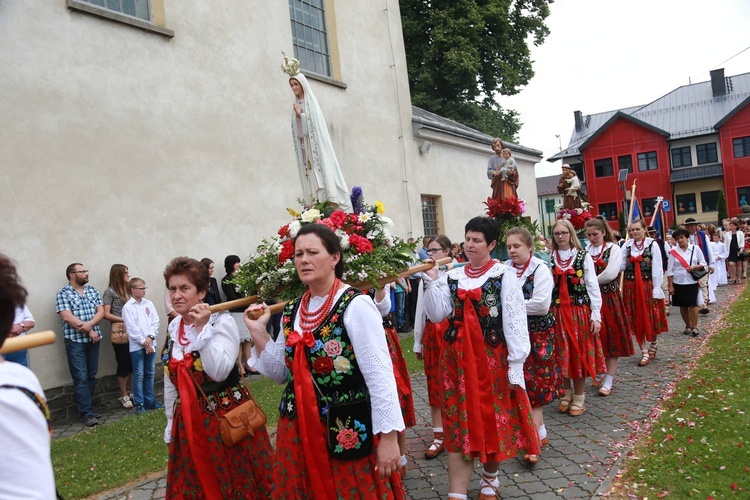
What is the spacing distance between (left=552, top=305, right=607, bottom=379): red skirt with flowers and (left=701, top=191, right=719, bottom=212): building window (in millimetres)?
47644

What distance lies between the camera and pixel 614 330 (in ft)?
25.5

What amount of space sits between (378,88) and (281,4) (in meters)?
3.92

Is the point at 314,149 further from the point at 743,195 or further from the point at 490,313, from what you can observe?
the point at 743,195

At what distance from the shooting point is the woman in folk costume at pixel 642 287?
29.0 ft

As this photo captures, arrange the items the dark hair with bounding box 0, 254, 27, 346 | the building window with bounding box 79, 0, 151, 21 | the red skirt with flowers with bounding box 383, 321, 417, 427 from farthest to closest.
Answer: the building window with bounding box 79, 0, 151, 21
the red skirt with flowers with bounding box 383, 321, 417, 427
the dark hair with bounding box 0, 254, 27, 346

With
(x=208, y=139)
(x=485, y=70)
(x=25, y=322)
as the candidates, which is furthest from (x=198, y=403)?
(x=485, y=70)

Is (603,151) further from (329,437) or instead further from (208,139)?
(329,437)

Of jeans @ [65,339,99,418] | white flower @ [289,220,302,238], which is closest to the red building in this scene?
jeans @ [65,339,99,418]

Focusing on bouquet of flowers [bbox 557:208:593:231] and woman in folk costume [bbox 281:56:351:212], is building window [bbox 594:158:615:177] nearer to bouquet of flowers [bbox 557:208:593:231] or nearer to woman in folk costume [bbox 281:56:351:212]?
bouquet of flowers [bbox 557:208:593:231]

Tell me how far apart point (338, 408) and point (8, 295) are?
175 centimetres

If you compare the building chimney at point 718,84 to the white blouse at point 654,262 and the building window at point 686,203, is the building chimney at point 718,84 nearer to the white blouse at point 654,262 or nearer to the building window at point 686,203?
the building window at point 686,203

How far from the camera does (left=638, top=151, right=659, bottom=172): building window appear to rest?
48.9 metres

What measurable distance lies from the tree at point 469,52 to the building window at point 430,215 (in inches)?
355

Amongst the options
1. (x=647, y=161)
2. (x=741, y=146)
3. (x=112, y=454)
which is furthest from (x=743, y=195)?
(x=112, y=454)
